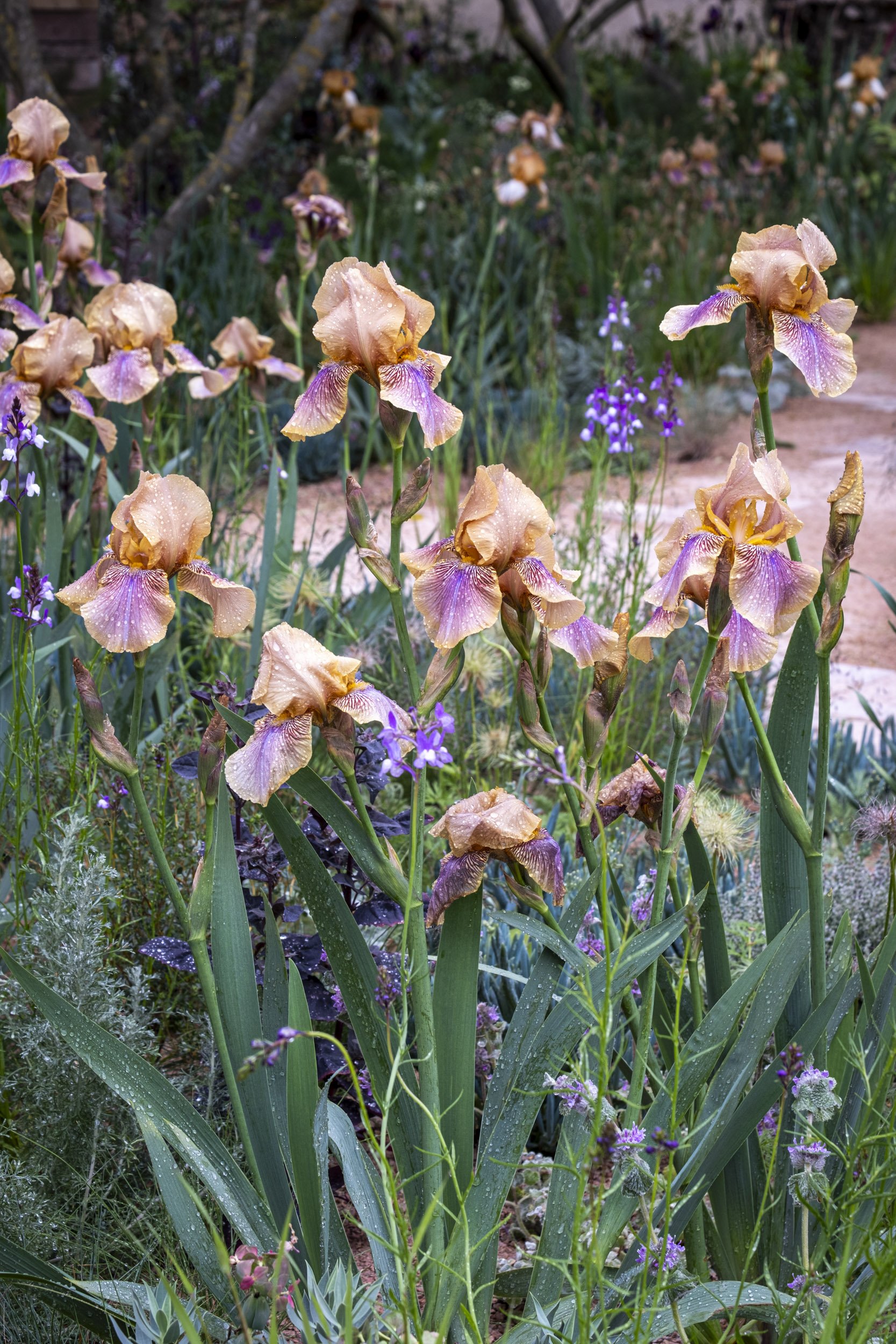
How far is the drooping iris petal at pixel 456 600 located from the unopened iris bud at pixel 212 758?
0.69 feet

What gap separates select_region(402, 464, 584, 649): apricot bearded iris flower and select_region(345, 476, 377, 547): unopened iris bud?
0.12ft

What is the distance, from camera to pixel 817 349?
3.87ft

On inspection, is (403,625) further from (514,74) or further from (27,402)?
(514,74)

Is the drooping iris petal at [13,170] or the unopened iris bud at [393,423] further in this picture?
the drooping iris petal at [13,170]

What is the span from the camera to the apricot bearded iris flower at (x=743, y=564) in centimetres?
102

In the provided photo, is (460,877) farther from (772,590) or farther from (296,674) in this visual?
(772,590)

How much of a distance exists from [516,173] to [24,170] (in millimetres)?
3038

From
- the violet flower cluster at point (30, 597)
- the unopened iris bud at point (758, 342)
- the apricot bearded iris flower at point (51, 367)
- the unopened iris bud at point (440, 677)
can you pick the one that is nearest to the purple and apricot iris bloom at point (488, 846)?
the unopened iris bud at point (440, 677)

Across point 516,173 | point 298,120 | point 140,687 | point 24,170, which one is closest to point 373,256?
point 516,173

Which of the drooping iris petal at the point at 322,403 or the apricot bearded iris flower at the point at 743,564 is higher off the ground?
the drooping iris petal at the point at 322,403

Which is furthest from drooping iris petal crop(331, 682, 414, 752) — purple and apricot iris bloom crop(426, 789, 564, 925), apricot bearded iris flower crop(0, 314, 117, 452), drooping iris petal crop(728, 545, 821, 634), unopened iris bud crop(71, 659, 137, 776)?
apricot bearded iris flower crop(0, 314, 117, 452)

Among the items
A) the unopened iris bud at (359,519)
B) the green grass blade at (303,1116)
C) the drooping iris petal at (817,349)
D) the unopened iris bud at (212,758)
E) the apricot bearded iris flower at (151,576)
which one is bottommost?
the green grass blade at (303,1116)

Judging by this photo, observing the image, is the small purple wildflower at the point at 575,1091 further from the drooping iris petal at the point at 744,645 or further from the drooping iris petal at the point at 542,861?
the drooping iris petal at the point at 744,645

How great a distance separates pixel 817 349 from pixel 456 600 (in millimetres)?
488
